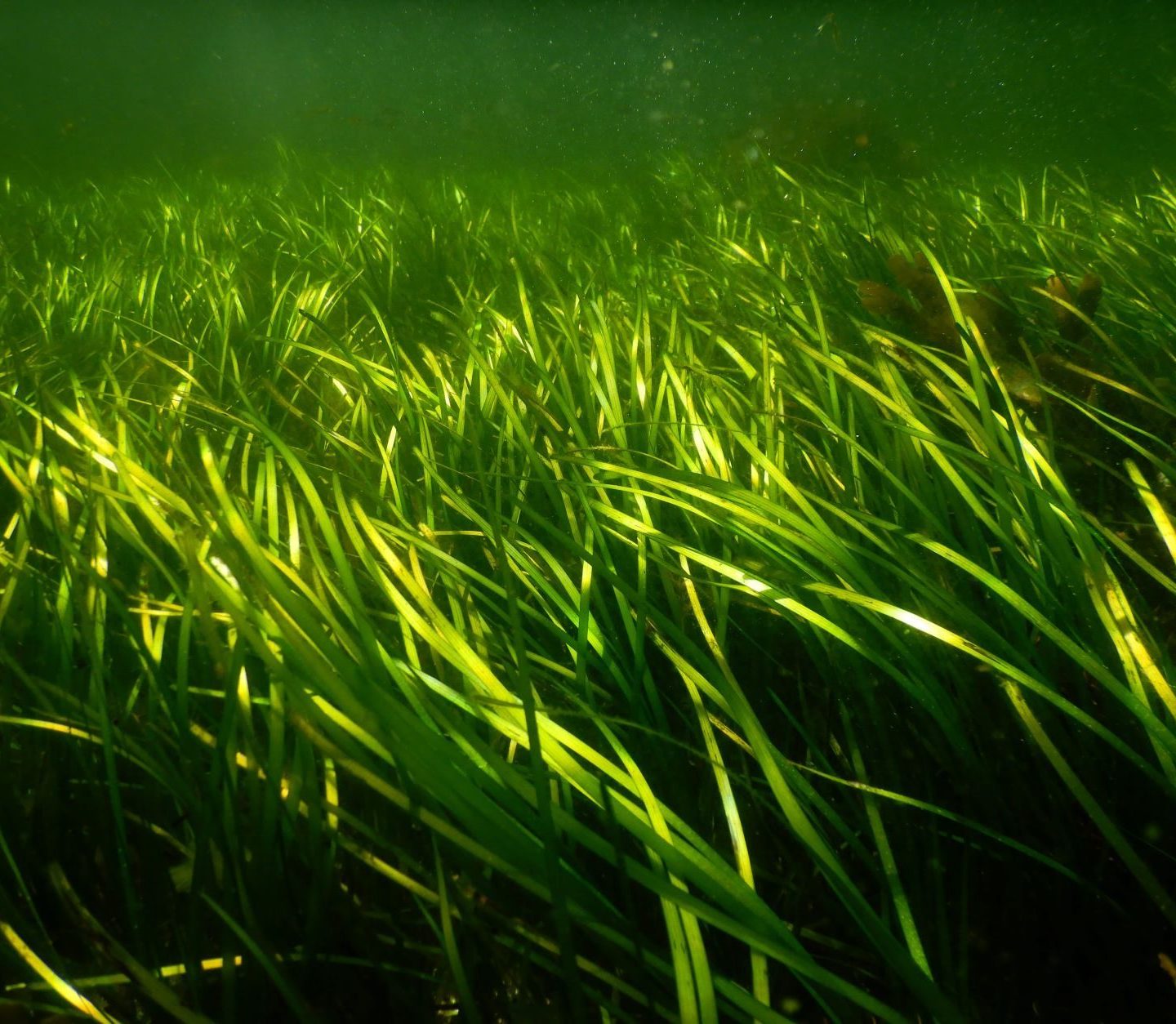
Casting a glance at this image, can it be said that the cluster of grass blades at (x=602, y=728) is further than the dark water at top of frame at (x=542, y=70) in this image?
No

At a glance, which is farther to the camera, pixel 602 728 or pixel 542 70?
pixel 542 70

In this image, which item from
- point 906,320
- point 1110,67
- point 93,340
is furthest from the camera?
point 1110,67

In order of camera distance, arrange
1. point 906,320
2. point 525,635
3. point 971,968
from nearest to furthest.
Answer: point 971,968
point 525,635
point 906,320

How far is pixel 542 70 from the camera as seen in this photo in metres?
39.6

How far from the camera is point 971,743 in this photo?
2.46 ft

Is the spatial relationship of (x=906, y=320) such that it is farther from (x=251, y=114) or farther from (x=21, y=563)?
(x=251, y=114)

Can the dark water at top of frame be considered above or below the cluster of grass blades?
above

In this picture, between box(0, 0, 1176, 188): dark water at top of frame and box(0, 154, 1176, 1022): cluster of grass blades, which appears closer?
box(0, 154, 1176, 1022): cluster of grass blades

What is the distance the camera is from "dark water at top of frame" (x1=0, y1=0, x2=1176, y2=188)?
2178cm

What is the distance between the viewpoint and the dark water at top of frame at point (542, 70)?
21781mm

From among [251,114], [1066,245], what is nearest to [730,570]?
[1066,245]

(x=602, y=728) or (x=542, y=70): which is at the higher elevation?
(x=542, y=70)

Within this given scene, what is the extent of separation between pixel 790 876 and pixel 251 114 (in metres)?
50.1

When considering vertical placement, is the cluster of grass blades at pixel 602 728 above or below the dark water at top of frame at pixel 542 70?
below
